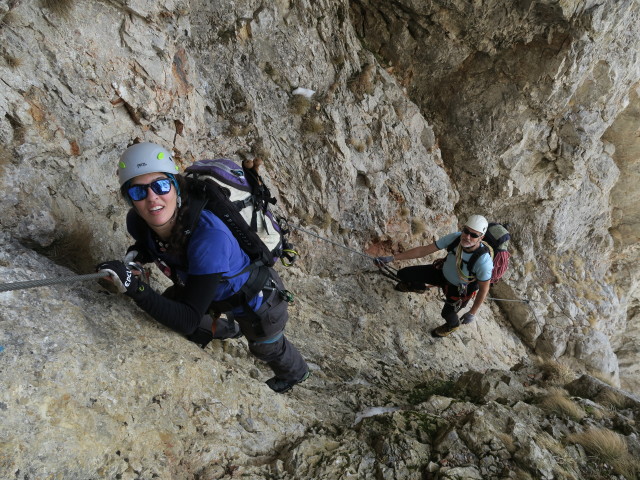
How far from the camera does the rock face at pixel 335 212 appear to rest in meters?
3.33

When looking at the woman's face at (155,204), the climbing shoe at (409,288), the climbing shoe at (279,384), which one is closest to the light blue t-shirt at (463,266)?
the climbing shoe at (409,288)

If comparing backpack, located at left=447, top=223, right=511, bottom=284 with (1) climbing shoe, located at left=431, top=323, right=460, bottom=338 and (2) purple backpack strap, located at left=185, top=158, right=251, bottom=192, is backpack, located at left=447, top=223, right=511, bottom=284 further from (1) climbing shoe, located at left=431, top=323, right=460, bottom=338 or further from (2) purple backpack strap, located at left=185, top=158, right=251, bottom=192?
(2) purple backpack strap, located at left=185, top=158, right=251, bottom=192

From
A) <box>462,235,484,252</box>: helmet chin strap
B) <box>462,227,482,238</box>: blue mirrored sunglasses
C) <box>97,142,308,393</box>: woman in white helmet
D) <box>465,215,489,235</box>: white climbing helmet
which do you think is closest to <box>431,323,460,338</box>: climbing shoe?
<box>462,235,484,252</box>: helmet chin strap

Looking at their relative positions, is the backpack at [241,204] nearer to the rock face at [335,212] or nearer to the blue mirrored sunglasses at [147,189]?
the blue mirrored sunglasses at [147,189]

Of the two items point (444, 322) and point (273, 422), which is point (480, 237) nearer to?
point (444, 322)

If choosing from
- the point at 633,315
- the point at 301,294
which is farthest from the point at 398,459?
the point at 633,315

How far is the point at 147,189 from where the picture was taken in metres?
3.12

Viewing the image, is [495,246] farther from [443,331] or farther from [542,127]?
[542,127]

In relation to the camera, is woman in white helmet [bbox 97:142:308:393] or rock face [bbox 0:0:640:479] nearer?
woman in white helmet [bbox 97:142:308:393]

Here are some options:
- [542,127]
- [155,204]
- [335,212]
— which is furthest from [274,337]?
[542,127]

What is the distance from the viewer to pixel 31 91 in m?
4.63

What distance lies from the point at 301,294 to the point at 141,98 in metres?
4.54

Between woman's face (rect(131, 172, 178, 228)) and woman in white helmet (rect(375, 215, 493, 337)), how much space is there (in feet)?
18.2

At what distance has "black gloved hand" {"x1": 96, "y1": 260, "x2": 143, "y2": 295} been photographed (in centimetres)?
306
